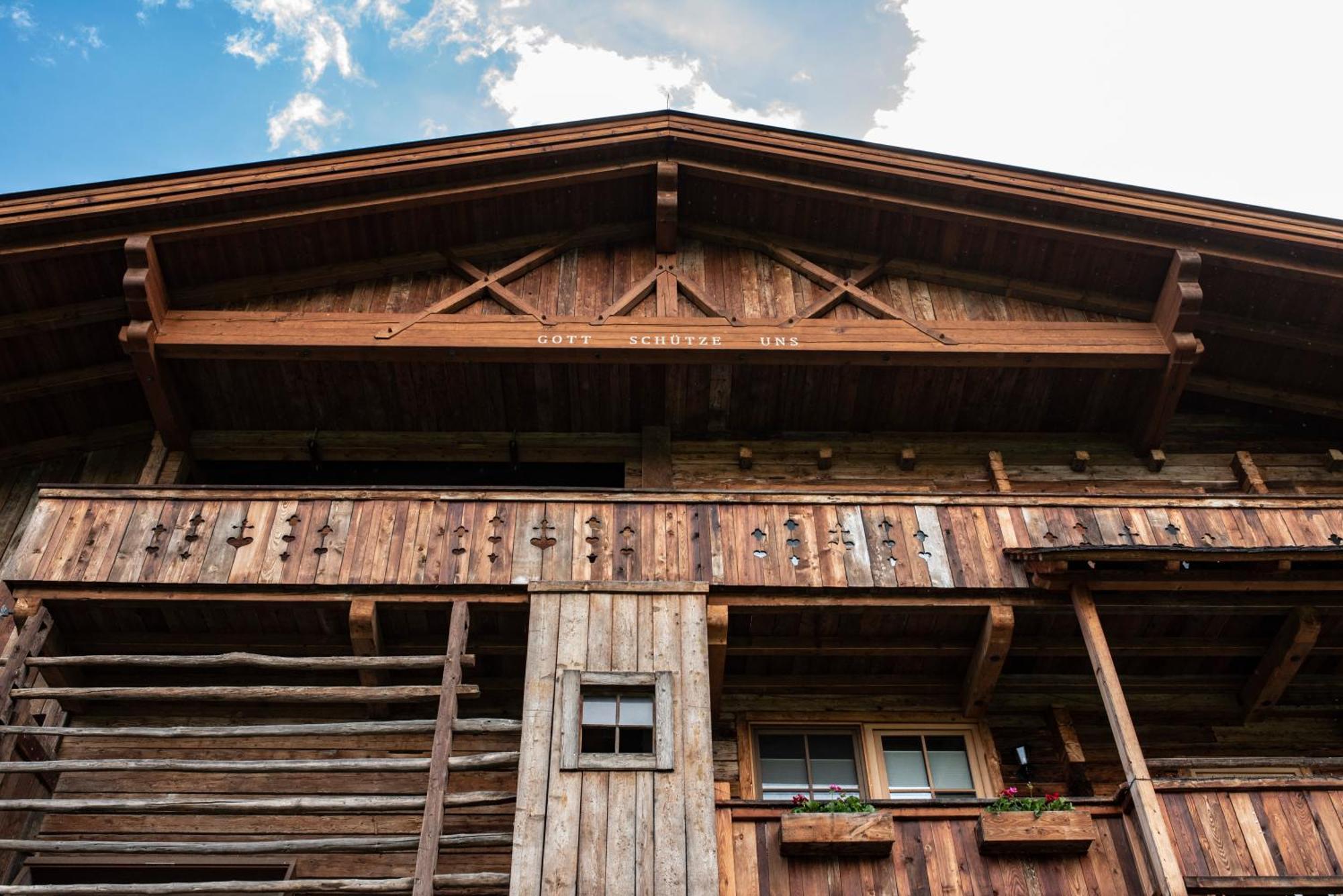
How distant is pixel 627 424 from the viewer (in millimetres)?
14688

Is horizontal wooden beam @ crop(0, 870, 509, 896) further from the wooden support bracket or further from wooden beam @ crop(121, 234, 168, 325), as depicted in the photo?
the wooden support bracket

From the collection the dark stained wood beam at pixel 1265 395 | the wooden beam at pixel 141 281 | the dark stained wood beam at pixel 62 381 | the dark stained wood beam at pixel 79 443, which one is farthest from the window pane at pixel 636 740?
the dark stained wood beam at pixel 1265 395

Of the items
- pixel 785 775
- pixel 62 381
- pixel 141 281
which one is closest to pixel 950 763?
pixel 785 775

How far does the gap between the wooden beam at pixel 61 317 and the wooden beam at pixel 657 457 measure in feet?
21.3

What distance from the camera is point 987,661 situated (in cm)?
1107

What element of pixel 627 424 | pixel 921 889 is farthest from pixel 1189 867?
pixel 627 424

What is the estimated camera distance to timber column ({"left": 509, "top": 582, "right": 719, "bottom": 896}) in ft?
28.3

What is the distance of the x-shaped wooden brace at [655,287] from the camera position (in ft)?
46.4

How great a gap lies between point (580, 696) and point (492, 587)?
167cm

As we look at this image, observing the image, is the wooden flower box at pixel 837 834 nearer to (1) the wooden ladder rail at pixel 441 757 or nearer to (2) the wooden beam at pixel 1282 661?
(1) the wooden ladder rail at pixel 441 757

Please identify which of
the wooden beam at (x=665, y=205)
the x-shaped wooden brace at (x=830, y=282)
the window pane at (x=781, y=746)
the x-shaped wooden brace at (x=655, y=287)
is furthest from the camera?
the wooden beam at (x=665, y=205)

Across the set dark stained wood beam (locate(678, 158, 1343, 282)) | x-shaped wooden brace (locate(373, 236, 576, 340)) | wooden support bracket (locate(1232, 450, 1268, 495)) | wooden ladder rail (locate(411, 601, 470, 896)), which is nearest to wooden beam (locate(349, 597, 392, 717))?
wooden ladder rail (locate(411, 601, 470, 896))

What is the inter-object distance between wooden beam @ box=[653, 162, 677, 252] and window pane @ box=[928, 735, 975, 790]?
7.16m

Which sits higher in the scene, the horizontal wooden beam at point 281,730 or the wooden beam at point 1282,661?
the wooden beam at point 1282,661
